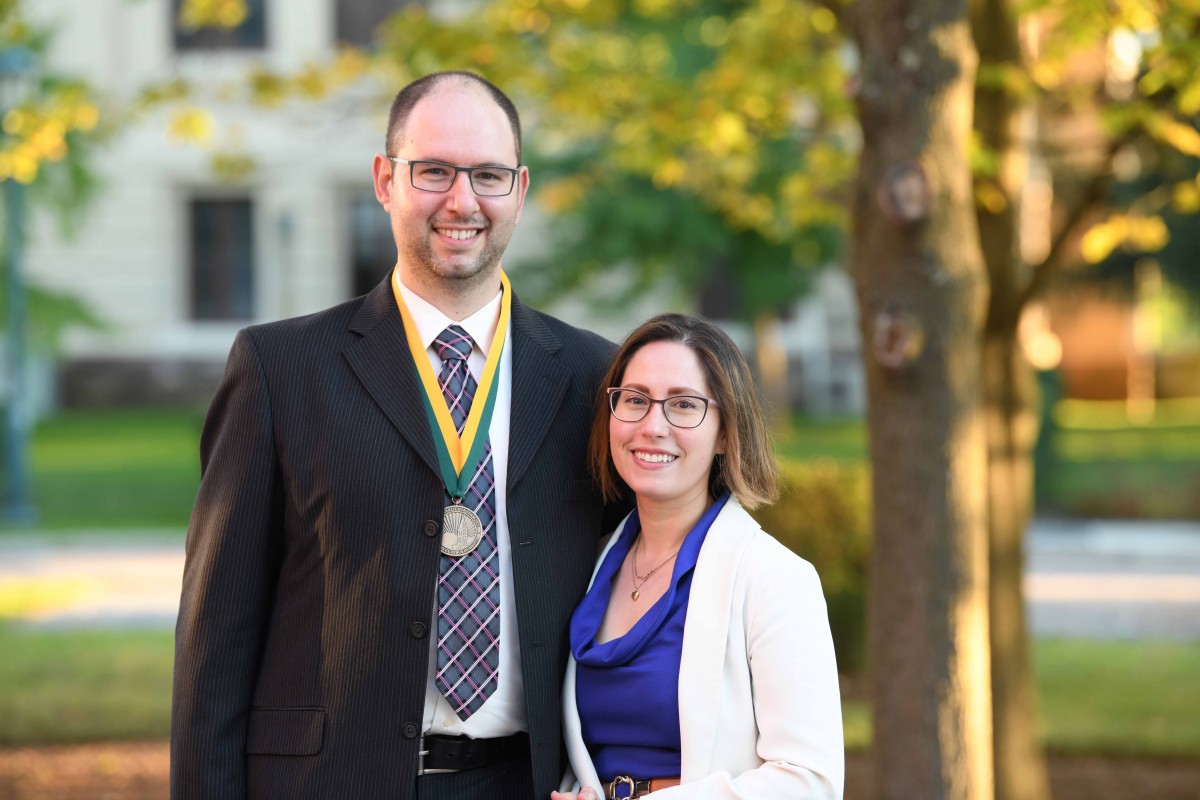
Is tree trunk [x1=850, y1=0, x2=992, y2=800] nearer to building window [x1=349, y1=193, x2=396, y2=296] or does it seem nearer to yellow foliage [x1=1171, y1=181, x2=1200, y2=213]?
yellow foliage [x1=1171, y1=181, x2=1200, y2=213]

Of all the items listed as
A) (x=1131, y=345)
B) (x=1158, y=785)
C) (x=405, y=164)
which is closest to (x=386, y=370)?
(x=405, y=164)

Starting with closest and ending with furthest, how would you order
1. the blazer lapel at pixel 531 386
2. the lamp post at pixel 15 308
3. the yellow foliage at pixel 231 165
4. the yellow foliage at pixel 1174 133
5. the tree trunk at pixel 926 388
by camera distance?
the blazer lapel at pixel 531 386
the tree trunk at pixel 926 388
the yellow foliage at pixel 1174 133
the yellow foliage at pixel 231 165
the lamp post at pixel 15 308

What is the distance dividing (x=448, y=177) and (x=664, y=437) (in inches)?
29.7

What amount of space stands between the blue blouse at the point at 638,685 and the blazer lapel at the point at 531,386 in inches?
16.1

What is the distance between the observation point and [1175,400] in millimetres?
35688

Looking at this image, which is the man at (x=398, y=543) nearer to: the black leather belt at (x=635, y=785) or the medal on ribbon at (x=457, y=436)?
the medal on ribbon at (x=457, y=436)

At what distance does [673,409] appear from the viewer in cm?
304

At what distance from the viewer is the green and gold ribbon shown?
3.06m

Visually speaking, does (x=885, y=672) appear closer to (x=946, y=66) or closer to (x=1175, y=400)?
(x=946, y=66)

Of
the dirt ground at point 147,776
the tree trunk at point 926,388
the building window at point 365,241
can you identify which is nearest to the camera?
the tree trunk at point 926,388

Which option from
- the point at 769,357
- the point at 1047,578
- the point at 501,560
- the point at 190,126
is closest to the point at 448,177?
the point at 501,560

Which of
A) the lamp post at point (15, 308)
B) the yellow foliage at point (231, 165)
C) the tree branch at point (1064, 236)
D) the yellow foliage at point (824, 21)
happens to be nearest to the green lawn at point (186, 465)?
the lamp post at point (15, 308)

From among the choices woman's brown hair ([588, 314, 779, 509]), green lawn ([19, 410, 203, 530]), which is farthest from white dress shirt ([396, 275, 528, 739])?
green lawn ([19, 410, 203, 530])

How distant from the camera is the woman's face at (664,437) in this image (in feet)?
9.88
